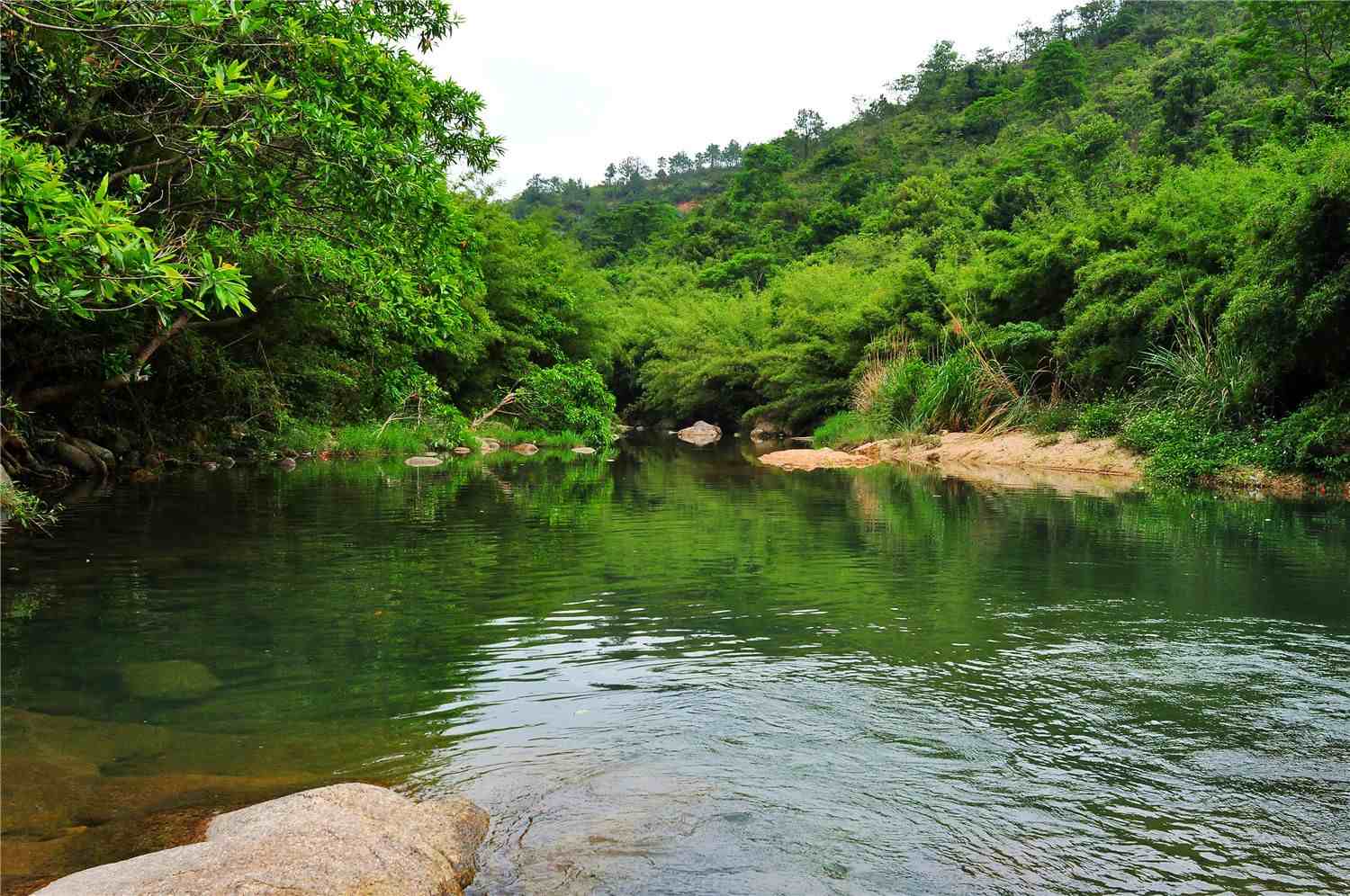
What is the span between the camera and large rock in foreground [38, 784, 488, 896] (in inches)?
125

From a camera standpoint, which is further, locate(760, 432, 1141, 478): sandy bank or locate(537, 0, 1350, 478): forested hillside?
locate(760, 432, 1141, 478): sandy bank

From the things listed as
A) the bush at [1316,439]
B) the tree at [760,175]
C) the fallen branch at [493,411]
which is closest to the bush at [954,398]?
the bush at [1316,439]

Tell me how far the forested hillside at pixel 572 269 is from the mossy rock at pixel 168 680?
2.20m

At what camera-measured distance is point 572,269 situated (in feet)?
147

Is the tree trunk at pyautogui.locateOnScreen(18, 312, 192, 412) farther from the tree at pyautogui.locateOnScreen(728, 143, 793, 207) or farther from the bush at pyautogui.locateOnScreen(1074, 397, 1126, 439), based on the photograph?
the tree at pyautogui.locateOnScreen(728, 143, 793, 207)

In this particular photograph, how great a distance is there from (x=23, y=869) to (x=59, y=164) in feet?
18.0

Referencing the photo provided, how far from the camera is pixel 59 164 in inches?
292

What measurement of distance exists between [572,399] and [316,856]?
3071 cm

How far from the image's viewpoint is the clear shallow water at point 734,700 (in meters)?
4.08

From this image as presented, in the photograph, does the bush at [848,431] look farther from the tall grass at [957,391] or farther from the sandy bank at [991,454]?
the sandy bank at [991,454]

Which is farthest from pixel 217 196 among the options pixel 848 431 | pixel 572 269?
pixel 572 269

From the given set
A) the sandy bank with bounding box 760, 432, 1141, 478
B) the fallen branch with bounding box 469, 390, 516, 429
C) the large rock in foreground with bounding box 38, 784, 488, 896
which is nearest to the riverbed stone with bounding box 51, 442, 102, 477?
the sandy bank with bounding box 760, 432, 1141, 478

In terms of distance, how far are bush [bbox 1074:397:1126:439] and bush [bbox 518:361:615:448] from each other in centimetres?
1505

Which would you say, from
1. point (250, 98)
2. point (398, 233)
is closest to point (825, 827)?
point (250, 98)
